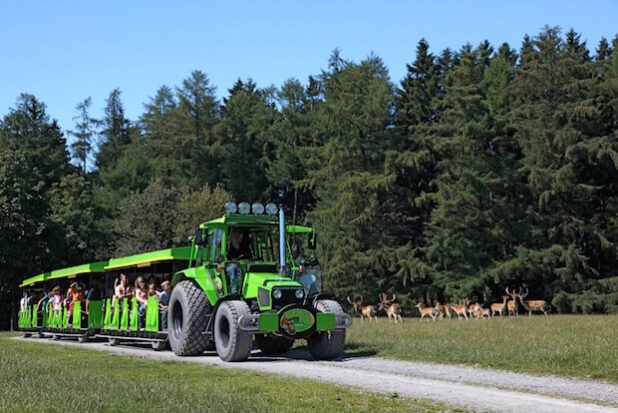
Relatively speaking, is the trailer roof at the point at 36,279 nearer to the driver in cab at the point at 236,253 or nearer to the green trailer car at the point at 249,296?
the green trailer car at the point at 249,296

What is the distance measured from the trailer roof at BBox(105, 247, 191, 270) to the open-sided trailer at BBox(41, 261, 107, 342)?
150cm

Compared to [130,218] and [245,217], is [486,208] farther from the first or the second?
[245,217]

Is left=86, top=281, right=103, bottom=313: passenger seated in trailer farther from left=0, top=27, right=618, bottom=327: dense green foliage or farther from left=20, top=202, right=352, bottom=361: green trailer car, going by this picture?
left=0, top=27, right=618, bottom=327: dense green foliage

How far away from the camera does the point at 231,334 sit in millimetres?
16500

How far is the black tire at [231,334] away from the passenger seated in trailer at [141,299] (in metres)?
5.72

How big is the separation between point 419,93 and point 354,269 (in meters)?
16.7

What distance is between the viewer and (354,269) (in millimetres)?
55156

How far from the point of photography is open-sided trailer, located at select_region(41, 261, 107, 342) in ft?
88.2

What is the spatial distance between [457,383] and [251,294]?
6433mm

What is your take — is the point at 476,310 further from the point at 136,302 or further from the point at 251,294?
the point at 251,294

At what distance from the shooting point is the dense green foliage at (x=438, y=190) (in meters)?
48.0

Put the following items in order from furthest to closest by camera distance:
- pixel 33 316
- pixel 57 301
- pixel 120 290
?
pixel 33 316, pixel 57 301, pixel 120 290

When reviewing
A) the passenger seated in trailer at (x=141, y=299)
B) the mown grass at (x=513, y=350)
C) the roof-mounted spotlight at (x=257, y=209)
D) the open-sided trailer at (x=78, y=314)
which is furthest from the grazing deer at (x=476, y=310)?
the roof-mounted spotlight at (x=257, y=209)

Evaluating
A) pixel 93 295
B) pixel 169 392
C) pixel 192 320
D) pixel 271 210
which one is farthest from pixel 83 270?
pixel 169 392
